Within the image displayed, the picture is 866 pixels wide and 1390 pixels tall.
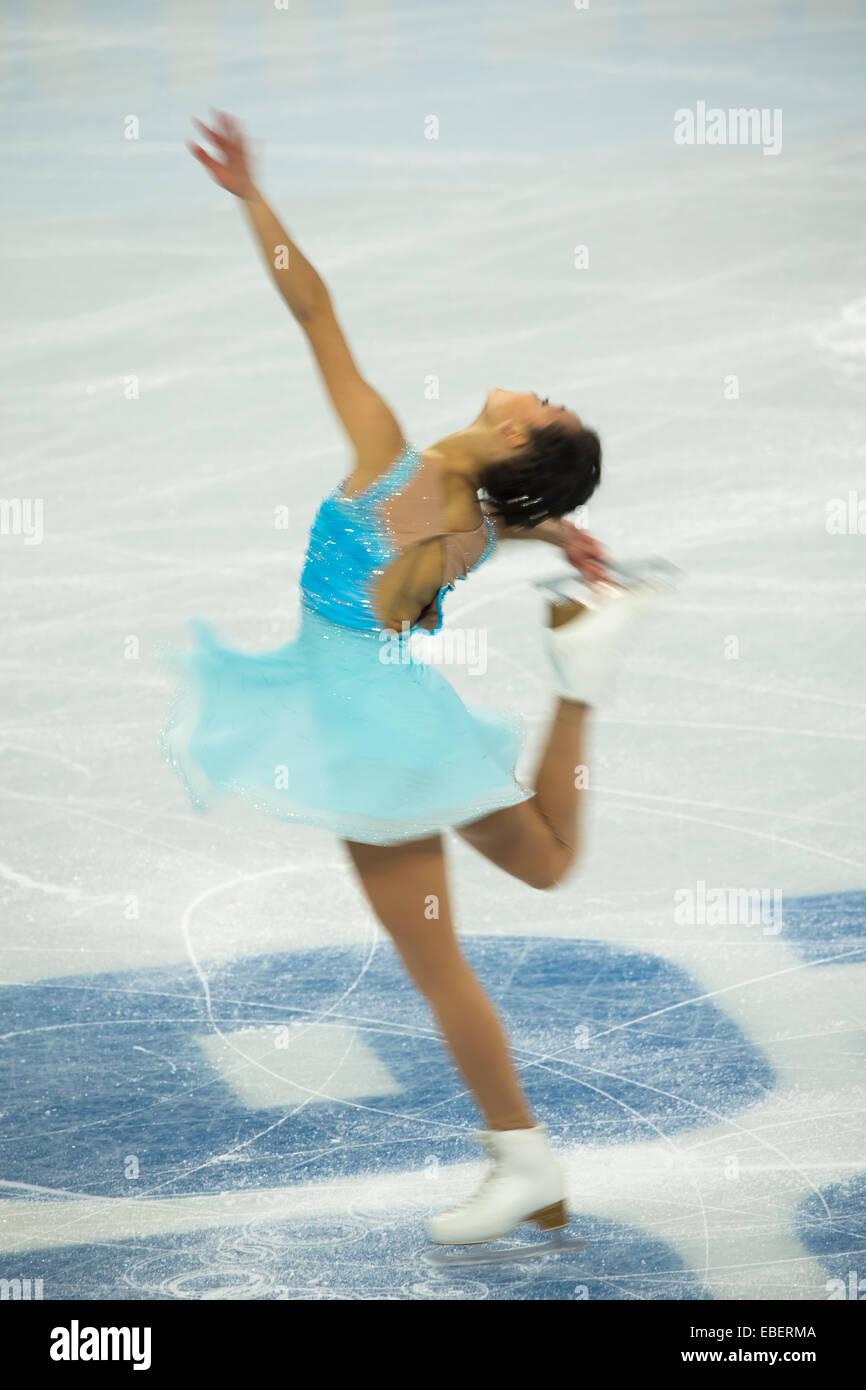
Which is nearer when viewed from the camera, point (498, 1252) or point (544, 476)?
point (544, 476)

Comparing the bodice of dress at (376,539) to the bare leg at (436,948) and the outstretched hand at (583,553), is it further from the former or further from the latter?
the bare leg at (436,948)

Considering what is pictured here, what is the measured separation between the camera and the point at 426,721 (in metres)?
2.75

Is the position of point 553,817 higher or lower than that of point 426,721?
lower

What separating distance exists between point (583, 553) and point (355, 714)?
480mm

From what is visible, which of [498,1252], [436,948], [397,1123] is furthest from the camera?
[397,1123]

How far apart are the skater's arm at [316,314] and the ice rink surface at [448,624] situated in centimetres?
137

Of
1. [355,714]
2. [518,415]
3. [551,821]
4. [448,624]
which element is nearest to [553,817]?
[551,821]

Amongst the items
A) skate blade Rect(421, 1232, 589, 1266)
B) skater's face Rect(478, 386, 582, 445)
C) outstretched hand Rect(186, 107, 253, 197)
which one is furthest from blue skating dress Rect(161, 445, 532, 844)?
skate blade Rect(421, 1232, 589, 1266)

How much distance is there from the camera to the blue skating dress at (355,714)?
2.67 metres

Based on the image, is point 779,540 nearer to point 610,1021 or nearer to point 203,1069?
point 610,1021

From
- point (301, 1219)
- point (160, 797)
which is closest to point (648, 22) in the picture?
point (160, 797)

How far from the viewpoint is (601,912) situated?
4.23 meters

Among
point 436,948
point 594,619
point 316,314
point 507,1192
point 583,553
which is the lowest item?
point 507,1192

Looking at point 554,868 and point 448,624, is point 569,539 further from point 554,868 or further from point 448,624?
point 448,624
